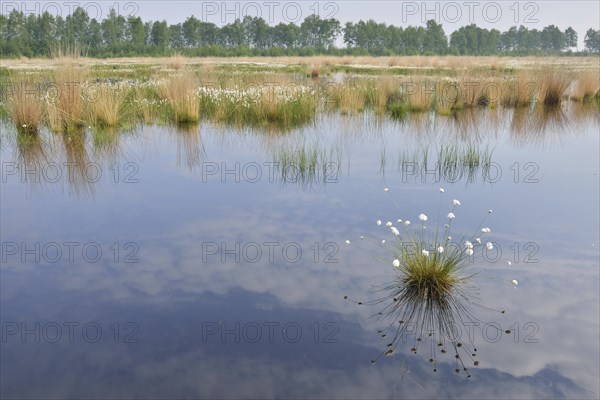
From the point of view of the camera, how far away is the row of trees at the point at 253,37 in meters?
66.8

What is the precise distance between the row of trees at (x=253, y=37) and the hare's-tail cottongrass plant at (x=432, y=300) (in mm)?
59244

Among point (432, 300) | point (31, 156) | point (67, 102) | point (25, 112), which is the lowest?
point (432, 300)

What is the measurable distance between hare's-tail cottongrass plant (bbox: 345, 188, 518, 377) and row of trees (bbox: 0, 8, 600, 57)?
194ft

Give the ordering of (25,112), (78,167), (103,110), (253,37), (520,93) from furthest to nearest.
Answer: (253,37) → (520,93) → (103,110) → (25,112) → (78,167)

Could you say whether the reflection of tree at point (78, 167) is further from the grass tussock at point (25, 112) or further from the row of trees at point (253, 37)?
the row of trees at point (253, 37)

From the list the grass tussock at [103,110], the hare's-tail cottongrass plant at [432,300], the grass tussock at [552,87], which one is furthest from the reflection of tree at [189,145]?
the grass tussock at [552,87]

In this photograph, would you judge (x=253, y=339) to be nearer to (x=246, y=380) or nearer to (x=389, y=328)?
(x=246, y=380)

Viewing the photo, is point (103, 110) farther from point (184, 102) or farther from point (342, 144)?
point (342, 144)

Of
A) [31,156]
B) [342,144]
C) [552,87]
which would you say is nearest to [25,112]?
[31,156]

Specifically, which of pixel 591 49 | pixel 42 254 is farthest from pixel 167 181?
pixel 591 49

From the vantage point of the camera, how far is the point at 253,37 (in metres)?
90.5

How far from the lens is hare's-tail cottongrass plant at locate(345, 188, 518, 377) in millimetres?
3631

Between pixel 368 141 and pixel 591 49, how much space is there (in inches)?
4763

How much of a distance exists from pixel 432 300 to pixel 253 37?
90819 millimetres
